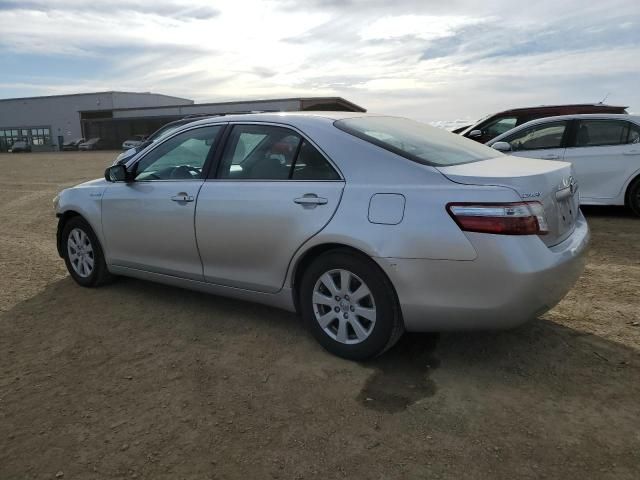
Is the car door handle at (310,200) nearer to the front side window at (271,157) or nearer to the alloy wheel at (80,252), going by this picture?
the front side window at (271,157)

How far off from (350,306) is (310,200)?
0.71 metres

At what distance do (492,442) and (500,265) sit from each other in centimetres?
88

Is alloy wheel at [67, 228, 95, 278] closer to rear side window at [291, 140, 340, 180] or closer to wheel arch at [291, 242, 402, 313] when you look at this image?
wheel arch at [291, 242, 402, 313]

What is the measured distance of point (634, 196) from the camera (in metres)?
7.66

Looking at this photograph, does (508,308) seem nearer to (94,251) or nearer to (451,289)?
(451,289)

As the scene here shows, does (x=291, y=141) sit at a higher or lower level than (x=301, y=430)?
higher

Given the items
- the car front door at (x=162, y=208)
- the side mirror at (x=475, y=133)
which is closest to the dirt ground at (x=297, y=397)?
the car front door at (x=162, y=208)

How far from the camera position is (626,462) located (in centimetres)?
242

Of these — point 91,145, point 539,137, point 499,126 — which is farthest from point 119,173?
point 91,145

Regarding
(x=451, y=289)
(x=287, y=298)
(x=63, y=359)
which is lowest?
(x=63, y=359)

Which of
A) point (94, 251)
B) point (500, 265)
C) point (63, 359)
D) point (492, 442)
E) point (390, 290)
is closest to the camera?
point (492, 442)

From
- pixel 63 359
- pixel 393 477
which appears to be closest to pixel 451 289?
pixel 393 477

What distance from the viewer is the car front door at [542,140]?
8.03m

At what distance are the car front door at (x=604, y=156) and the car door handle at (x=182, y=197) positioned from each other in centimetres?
590
